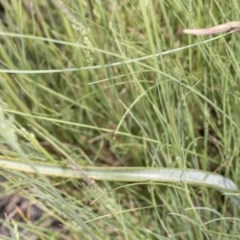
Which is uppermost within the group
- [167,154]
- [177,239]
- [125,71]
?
[125,71]

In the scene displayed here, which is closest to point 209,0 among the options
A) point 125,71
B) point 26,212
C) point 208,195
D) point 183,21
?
point 183,21

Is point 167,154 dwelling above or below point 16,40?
below

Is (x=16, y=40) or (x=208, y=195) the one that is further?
(x=16, y=40)

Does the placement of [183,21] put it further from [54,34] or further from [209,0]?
[54,34]

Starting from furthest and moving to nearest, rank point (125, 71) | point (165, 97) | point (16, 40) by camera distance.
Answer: point (16, 40)
point (125, 71)
point (165, 97)

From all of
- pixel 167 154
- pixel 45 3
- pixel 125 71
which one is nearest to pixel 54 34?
pixel 45 3

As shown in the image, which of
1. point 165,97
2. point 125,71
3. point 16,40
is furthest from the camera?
point 16,40
